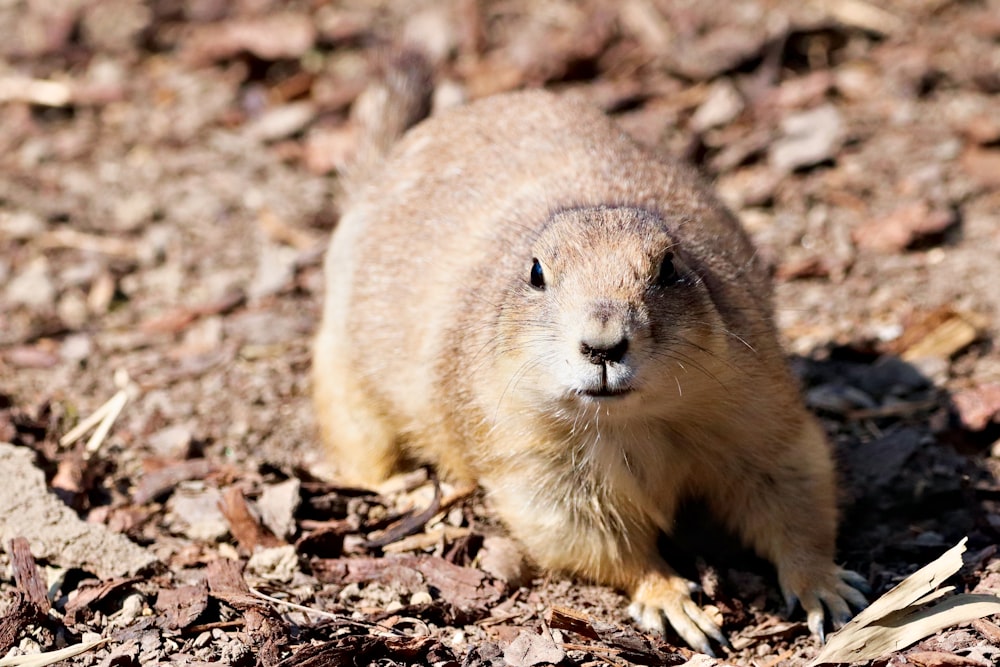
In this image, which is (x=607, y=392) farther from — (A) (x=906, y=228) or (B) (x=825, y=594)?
(A) (x=906, y=228)

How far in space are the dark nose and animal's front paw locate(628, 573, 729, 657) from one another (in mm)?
1569

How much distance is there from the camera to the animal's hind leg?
688cm

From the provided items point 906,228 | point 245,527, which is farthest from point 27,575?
point 906,228

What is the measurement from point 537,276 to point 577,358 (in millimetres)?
782

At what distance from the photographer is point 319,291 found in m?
8.49

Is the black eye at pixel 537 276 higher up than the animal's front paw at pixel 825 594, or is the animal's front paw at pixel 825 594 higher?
the black eye at pixel 537 276

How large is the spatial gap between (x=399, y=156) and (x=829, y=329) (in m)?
2.96

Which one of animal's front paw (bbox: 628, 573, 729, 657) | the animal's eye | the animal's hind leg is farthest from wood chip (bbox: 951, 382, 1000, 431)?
the animal's hind leg

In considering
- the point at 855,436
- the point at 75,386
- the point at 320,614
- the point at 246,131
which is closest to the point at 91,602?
the point at 320,614

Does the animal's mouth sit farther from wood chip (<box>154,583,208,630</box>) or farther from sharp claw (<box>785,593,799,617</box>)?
wood chip (<box>154,583,208,630</box>)

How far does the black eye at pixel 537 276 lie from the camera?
521 centimetres

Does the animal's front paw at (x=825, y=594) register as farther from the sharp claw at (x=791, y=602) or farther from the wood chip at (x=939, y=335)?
the wood chip at (x=939, y=335)

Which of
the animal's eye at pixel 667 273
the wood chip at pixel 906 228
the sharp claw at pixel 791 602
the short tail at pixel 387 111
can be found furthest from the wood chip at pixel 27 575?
the wood chip at pixel 906 228

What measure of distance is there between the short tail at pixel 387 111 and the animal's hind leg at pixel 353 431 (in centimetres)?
159
